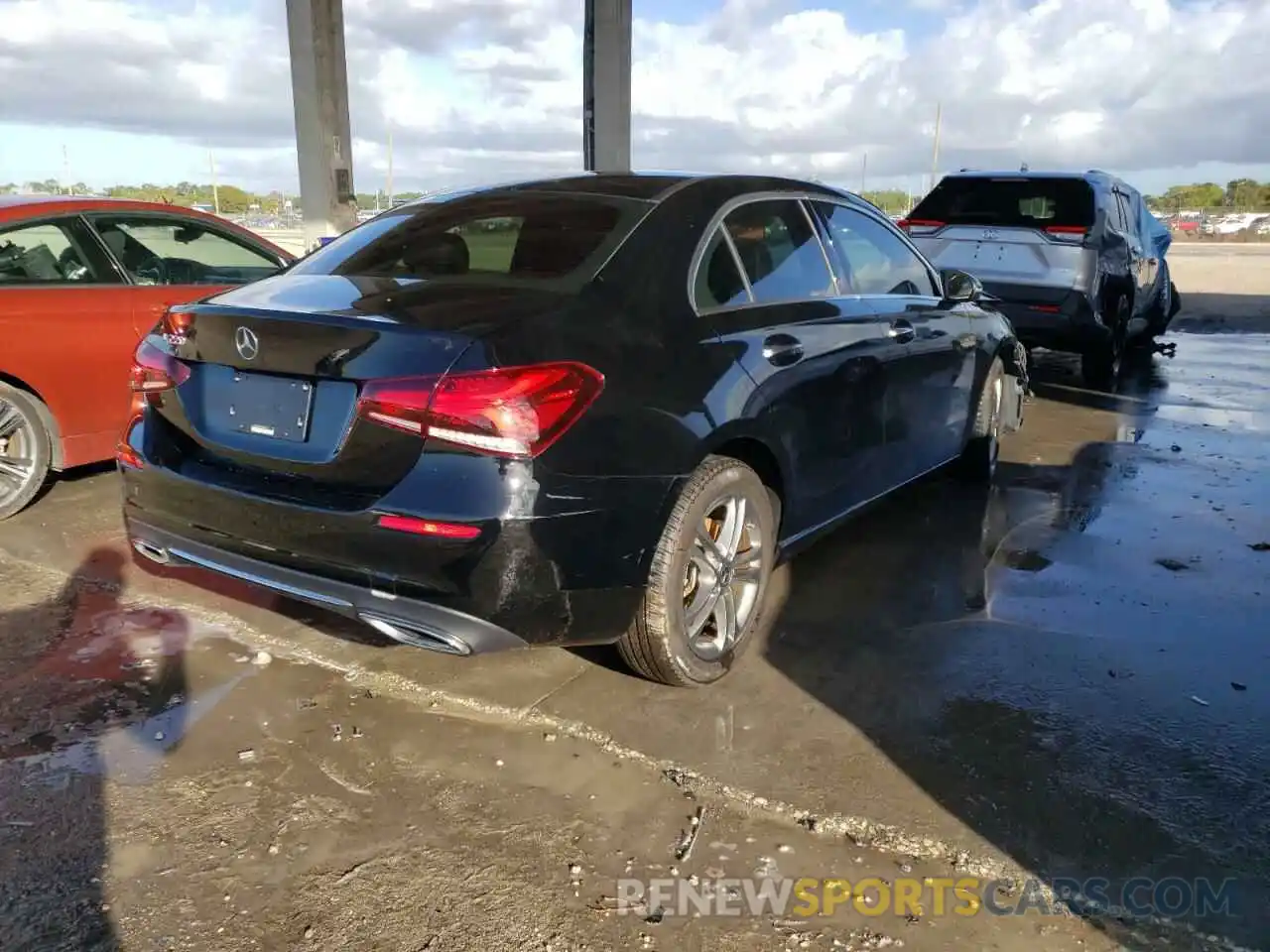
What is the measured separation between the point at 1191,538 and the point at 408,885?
4.12 m

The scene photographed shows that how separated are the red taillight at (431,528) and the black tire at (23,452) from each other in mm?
3318

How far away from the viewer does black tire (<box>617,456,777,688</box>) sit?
3041mm

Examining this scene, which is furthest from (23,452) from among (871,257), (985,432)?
(985,432)

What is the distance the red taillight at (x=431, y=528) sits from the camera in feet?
8.47

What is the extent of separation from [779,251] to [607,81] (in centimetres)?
1396

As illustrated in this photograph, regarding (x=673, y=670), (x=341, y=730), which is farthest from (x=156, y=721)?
(x=673, y=670)

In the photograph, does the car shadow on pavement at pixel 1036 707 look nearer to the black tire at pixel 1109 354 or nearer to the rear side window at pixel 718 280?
the rear side window at pixel 718 280

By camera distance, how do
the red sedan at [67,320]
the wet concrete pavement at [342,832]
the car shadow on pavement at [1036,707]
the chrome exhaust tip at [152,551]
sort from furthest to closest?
the red sedan at [67,320], the chrome exhaust tip at [152,551], the car shadow on pavement at [1036,707], the wet concrete pavement at [342,832]

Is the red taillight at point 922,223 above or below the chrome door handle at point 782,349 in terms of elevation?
above

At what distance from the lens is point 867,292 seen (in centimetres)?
428

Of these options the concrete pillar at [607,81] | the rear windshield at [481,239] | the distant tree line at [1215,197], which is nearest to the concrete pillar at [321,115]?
the concrete pillar at [607,81]

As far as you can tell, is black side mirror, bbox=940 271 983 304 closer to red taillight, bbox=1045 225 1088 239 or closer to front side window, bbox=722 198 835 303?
front side window, bbox=722 198 835 303

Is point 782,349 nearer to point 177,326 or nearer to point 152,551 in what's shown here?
point 177,326

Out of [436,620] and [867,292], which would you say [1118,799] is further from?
[867,292]
